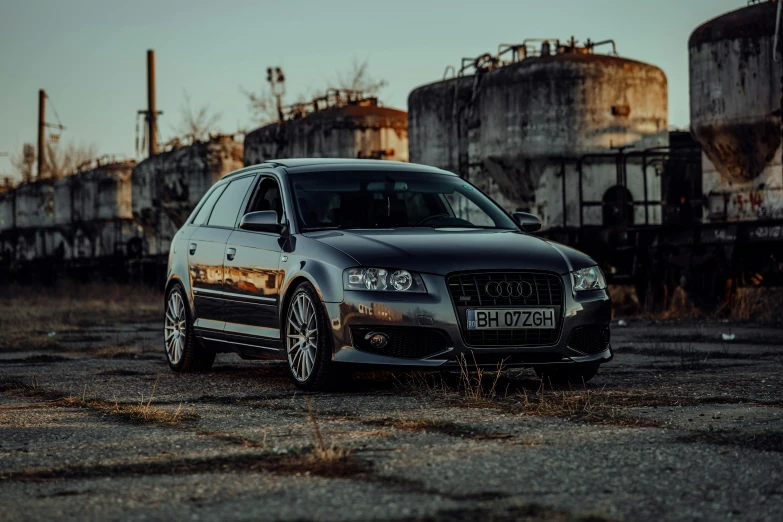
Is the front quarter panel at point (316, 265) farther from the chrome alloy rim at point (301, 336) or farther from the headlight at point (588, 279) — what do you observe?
the headlight at point (588, 279)

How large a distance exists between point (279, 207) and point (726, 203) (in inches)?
465

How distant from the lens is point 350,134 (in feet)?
112

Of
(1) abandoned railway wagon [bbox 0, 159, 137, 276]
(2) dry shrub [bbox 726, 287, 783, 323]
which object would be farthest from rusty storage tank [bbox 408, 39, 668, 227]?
(1) abandoned railway wagon [bbox 0, 159, 137, 276]

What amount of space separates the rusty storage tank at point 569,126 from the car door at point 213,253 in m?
14.0

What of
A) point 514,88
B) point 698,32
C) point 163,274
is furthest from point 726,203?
point 163,274

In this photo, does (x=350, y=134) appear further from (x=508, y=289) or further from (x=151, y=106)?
(x=151, y=106)

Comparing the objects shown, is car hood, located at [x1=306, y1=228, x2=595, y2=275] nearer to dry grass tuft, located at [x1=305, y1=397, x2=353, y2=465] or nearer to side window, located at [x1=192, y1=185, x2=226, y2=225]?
side window, located at [x1=192, y1=185, x2=226, y2=225]

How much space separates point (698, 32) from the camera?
1973cm

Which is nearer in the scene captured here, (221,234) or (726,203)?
(221,234)

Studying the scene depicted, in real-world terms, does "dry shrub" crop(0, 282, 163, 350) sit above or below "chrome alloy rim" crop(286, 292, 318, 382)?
below

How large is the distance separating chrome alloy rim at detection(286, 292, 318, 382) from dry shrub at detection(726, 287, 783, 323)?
968 cm

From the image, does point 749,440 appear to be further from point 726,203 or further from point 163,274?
point 163,274

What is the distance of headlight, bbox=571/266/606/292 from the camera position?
8492 mm

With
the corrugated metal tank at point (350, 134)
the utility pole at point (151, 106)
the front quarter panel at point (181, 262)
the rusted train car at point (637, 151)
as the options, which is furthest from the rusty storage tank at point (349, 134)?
the utility pole at point (151, 106)
